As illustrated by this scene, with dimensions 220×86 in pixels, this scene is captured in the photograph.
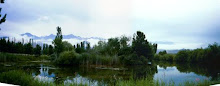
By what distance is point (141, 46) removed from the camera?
149 inches

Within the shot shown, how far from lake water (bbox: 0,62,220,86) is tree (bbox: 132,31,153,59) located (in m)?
0.19

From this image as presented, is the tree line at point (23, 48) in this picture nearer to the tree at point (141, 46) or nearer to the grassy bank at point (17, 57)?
the grassy bank at point (17, 57)

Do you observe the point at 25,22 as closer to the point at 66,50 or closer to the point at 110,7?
the point at 66,50

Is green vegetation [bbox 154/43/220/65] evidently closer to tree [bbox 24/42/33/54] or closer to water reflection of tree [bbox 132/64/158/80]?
water reflection of tree [bbox 132/64/158/80]

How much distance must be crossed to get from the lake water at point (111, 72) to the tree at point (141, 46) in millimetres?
191

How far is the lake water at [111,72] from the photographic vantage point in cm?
364

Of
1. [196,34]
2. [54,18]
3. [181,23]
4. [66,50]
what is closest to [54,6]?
[54,18]

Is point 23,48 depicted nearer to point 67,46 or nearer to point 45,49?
point 45,49

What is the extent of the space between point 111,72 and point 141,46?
599mm

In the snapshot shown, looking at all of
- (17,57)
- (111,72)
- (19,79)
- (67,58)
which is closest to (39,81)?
(19,79)

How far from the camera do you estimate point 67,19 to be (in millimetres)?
3811

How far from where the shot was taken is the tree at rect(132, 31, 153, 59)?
3792 mm

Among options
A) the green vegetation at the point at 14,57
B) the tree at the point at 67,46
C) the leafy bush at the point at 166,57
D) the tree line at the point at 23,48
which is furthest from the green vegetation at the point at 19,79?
the leafy bush at the point at 166,57

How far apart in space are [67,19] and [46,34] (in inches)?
14.8
